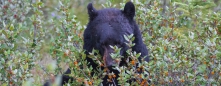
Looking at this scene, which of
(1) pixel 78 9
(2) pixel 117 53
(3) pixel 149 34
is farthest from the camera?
(1) pixel 78 9

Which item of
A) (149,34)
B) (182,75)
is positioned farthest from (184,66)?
(149,34)

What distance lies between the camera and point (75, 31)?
219 inches

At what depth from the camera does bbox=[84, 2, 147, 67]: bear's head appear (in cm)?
462

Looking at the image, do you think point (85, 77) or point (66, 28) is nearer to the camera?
point (85, 77)

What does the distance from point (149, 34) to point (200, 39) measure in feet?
3.71

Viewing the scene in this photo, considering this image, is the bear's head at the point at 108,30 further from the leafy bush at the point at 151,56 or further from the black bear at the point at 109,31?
the leafy bush at the point at 151,56

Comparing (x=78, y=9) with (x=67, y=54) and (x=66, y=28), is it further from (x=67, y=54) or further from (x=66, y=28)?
(x=67, y=54)

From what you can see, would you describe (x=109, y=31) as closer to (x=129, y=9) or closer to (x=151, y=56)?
(x=129, y=9)

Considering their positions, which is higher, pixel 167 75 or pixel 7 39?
pixel 7 39

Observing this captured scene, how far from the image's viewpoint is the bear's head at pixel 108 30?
462 centimetres

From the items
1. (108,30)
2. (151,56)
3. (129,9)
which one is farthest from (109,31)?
(151,56)

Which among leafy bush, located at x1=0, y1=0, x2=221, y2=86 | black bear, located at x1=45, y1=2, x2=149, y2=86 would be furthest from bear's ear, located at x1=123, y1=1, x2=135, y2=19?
leafy bush, located at x1=0, y1=0, x2=221, y2=86

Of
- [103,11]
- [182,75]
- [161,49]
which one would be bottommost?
[182,75]

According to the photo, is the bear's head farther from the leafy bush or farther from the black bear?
the leafy bush
